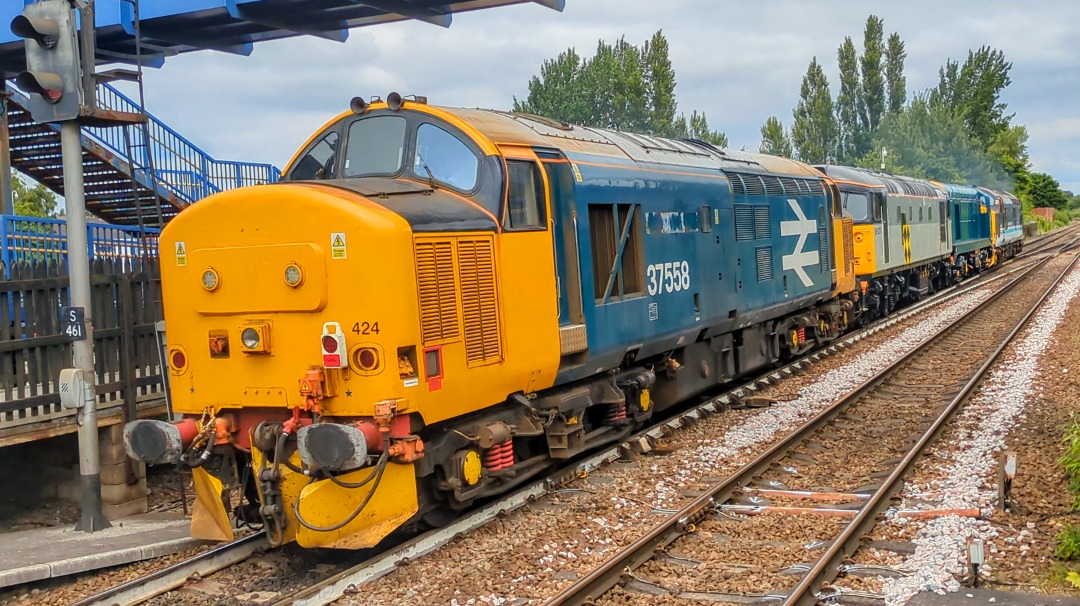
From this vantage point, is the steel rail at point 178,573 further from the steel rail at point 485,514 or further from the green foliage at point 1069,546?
the green foliage at point 1069,546

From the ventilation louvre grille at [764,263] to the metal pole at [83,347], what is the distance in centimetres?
815

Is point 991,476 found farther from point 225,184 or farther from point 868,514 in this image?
point 225,184

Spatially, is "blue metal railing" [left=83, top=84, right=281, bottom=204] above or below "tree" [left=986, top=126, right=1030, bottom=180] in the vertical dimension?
below

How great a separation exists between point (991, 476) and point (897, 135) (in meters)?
60.8

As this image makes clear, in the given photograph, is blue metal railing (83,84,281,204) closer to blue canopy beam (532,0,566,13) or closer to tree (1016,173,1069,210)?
blue canopy beam (532,0,566,13)

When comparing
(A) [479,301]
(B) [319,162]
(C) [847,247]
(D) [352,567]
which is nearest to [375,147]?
(B) [319,162]

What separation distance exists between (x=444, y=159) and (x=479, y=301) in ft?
4.16

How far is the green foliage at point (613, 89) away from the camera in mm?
55062

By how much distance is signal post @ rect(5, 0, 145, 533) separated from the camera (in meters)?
7.84

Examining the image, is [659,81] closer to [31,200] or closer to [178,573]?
[31,200]

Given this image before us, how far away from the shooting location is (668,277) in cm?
998

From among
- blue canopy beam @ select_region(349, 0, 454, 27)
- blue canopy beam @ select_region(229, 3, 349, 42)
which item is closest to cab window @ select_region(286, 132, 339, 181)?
blue canopy beam @ select_region(349, 0, 454, 27)

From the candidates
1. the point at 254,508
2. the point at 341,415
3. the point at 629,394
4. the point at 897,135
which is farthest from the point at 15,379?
the point at 897,135

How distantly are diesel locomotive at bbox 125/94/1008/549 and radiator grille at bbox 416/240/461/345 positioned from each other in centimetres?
1
